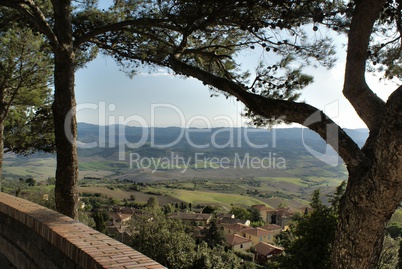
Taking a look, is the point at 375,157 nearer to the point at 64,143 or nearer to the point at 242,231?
the point at 64,143

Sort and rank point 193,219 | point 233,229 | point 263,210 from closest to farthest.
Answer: point 193,219
point 233,229
point 263,210

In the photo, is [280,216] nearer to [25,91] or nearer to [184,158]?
[184,158]

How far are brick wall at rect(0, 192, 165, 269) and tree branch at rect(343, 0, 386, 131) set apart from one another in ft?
7.07

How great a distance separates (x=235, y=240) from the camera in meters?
46.7

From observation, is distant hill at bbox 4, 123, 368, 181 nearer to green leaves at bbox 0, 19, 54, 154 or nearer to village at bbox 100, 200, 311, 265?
village at bbox 100, 200, 311, 265

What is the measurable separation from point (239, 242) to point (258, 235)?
373 cm

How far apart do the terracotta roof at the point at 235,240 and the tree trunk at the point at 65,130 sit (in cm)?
4232

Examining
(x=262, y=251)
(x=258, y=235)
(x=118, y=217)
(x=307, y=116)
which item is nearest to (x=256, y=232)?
(x=258, y=235)

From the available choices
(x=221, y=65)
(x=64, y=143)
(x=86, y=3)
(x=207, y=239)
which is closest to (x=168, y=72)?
(x=221, y=65)

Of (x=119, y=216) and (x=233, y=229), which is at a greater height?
(x=119, y=216)

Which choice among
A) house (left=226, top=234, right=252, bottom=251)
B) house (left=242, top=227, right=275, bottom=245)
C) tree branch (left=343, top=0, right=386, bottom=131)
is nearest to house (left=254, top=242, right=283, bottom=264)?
house (left=226, top=234, right=252, bottom=251)

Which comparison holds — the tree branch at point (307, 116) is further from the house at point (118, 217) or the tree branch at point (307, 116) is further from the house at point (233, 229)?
the house at point (233, 229)

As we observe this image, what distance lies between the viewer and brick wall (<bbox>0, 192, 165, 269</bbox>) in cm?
207

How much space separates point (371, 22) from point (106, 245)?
9.14 ft
